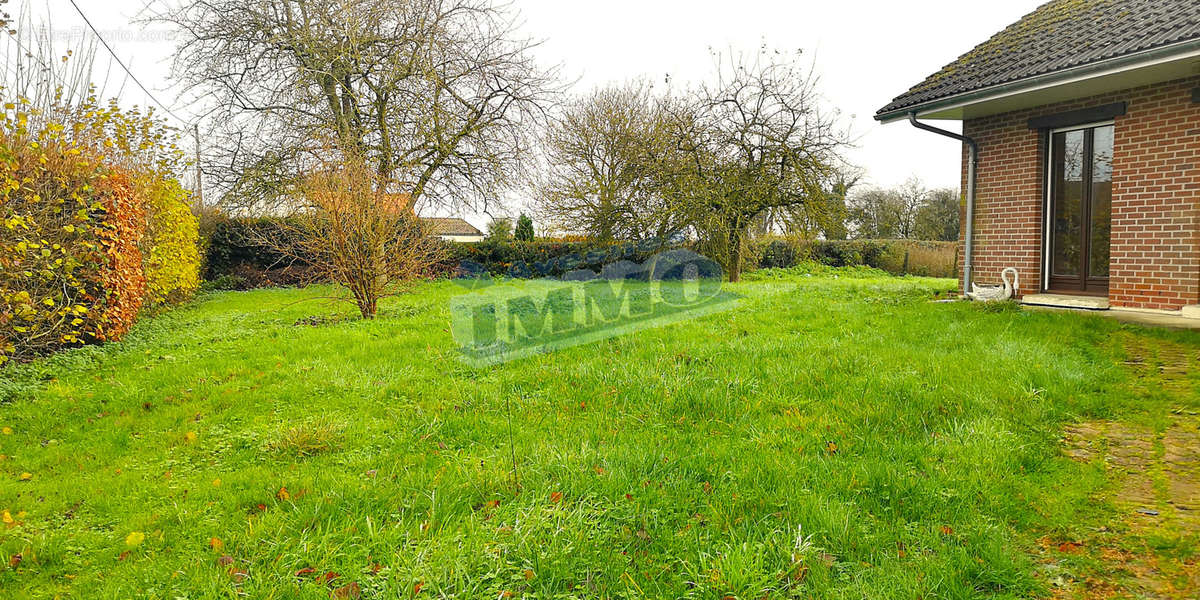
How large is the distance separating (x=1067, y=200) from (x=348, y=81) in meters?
15.4

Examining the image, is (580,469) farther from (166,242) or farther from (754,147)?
(754,147)

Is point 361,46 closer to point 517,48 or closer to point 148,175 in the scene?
point 517,48

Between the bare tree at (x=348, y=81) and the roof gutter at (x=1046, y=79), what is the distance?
10.9 metres

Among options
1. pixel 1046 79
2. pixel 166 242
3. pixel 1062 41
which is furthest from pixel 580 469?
pixel 166 242

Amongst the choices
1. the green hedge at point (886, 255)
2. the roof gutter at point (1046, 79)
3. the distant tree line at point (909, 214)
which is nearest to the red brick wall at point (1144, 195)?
the roof gutter at point (1046, 79)

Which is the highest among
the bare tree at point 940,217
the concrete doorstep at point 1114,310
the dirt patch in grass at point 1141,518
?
the bare tree at point 940,217

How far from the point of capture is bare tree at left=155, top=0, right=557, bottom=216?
594 inches

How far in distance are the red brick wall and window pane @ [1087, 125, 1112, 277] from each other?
34 centimetres

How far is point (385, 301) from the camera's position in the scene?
10.7 meters

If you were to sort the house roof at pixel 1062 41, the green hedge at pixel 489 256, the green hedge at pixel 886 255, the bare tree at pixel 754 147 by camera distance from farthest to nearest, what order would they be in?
the green hedge at pixel 886 255 < the green hedge at pixel 489 256 < the bare tree at pixel 754 147 < the house roof at pixel 1062 41

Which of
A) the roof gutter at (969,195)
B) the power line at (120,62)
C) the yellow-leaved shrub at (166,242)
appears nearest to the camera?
the roof gutter at (969,195)

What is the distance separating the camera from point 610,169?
1592cm

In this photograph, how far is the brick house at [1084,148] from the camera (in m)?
7.04

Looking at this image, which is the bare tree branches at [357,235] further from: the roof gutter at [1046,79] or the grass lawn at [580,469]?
the roof gutter at [1046,79]
